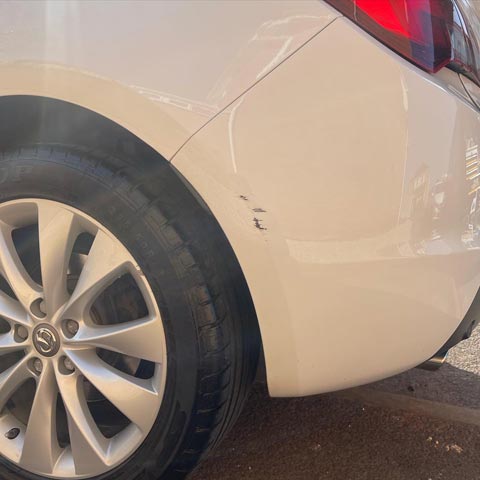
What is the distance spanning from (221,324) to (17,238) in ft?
2.55

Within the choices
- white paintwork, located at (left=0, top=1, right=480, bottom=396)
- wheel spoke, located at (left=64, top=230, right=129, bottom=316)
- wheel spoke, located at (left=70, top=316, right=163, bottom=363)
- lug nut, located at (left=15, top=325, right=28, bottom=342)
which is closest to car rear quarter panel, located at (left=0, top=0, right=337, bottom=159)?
white paintwork, located at (left=0, top=1, right=480, bottom=396)

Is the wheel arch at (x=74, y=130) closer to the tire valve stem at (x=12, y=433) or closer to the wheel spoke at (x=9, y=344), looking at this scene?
the wheel spoke at (x=9, y=344)

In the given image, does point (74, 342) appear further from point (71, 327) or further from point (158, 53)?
point (158, 53)

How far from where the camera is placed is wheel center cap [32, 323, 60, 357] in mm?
1786

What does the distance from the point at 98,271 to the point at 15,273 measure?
0.97ft

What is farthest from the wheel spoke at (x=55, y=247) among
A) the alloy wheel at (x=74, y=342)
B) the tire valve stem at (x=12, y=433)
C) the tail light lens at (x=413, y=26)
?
the tail light lens at (x=413, y=26)

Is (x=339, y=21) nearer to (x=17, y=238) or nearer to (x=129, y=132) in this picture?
(x=129, y=132)

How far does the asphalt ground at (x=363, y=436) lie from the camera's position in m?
2.07

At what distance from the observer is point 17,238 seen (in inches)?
78.5

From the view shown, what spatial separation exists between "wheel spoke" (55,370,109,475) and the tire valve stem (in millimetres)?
265

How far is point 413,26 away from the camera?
4.75 ft

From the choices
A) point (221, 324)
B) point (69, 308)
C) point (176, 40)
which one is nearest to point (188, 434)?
point (221, 324)

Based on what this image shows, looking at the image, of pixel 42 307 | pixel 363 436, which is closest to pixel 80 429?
pixel 42 307

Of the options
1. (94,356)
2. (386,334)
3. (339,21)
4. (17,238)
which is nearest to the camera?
(339,21)
